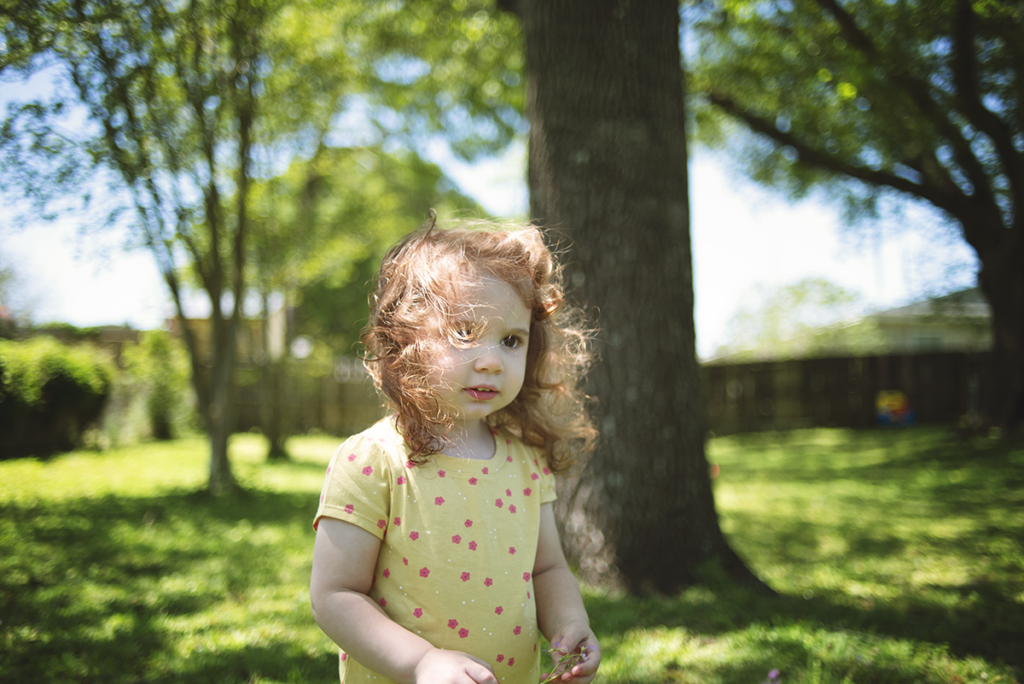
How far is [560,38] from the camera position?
3.19 metres

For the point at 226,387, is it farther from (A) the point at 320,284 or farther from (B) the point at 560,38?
(A) the point at 320,284

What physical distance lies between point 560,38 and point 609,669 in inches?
117

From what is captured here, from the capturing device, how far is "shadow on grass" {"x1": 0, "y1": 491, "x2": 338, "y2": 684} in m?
2.35

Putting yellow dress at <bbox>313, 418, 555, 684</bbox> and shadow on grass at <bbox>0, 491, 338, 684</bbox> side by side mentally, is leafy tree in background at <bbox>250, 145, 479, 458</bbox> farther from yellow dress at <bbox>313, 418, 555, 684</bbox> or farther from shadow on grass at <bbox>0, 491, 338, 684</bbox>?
yellow dress at <bbox>313, 418, 555, 684</bbox>

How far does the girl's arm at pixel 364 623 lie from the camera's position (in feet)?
3.93

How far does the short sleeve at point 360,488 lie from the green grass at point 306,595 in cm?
134

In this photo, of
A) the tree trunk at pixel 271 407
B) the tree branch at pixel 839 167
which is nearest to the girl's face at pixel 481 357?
the tree branch at pixel 839 167

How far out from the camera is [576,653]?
1.43 m

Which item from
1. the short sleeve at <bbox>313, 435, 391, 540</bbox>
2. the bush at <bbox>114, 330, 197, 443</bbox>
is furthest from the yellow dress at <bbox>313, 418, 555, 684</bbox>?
the bush at <bbox>114, 330, 197, 443</bbox>

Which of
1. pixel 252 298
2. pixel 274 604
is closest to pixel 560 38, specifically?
pixel 274 604

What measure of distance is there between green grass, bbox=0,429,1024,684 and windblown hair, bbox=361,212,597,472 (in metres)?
1.23

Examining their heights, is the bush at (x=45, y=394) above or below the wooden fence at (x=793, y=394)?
above

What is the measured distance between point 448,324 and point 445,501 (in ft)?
1.37

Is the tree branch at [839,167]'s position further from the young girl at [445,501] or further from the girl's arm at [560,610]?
the girl's arm at [560,610]
